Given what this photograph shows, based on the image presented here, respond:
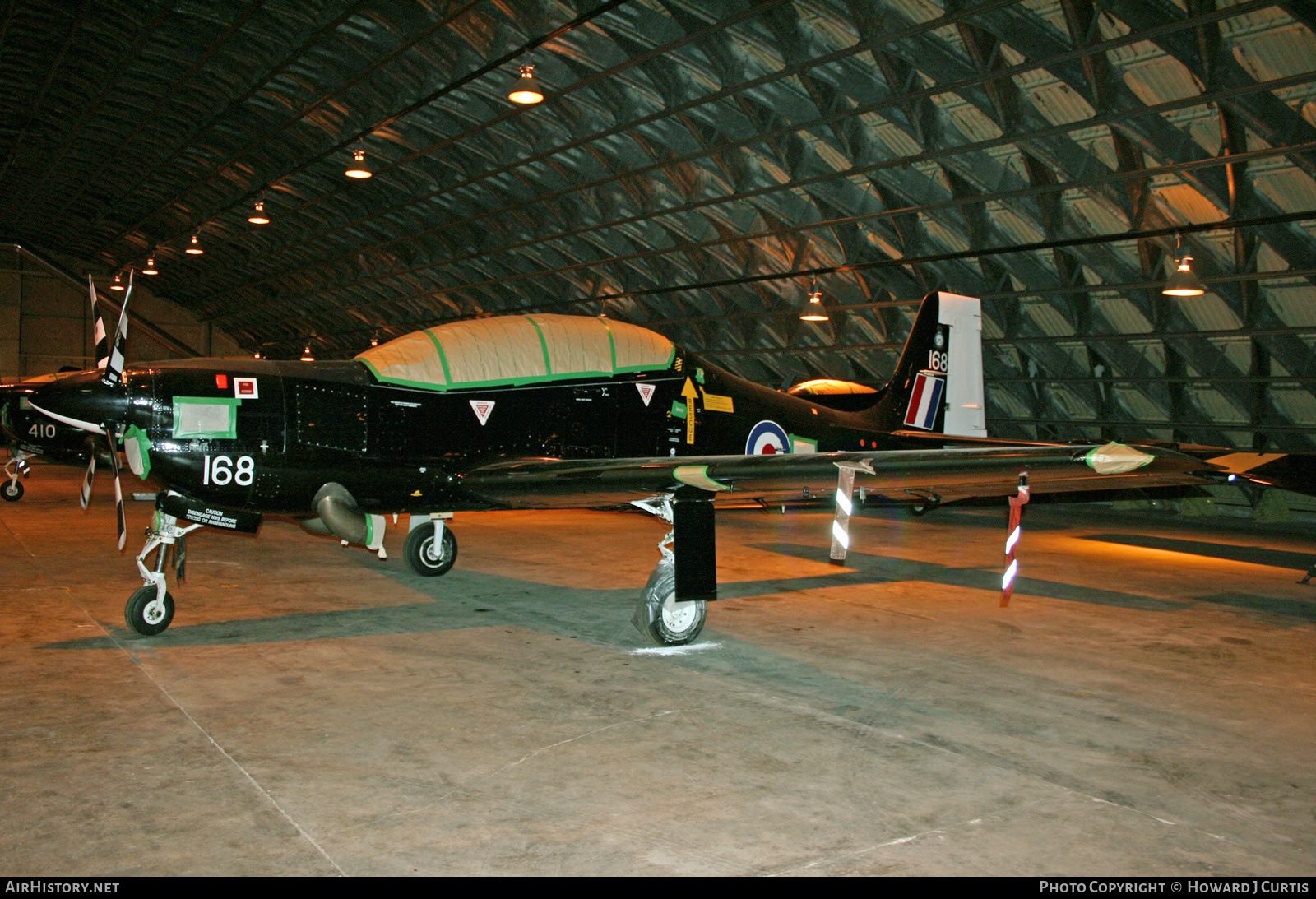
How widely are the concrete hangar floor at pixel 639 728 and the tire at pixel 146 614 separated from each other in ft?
0.56

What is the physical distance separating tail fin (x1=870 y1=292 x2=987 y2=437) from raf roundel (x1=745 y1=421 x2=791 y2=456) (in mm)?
2328

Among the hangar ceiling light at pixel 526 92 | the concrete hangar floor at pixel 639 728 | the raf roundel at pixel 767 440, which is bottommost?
the concrete hangar floor at pixel 639 728

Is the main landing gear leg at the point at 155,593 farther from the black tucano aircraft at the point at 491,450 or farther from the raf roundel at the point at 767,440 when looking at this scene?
the raf roundel at the point at 767,440

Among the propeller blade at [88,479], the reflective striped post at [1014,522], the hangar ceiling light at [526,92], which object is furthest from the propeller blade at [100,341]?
the reflective striped post at [1014,522]

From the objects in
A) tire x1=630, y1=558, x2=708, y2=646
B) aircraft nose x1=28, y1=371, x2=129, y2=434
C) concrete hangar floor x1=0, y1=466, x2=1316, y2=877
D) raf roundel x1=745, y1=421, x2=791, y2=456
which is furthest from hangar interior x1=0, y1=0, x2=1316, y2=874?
aircraft nose x1=28, y1=371, x2=129, y2=434

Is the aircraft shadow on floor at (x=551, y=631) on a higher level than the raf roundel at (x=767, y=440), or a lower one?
lower

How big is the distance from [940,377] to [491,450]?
7292 mm

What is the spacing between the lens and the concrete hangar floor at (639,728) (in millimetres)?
3701

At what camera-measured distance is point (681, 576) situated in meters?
6.66

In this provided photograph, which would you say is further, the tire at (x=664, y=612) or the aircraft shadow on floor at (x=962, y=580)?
the aircraft shadow on floor at (x=962, y=580)

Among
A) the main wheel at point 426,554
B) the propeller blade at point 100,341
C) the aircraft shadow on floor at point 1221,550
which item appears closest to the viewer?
the propeller blade at point 100,341

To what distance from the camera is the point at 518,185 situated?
20906mm

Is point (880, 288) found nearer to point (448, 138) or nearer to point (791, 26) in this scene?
point (791, 26)

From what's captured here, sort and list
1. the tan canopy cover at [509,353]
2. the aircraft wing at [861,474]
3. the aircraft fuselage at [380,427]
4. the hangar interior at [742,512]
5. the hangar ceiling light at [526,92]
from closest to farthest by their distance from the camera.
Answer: the hangar interior at [742,512] → the aircraft wing at [861,474] → the aircraft fuselage at [380,427] → the tan canopy cover at [509,353] → the hangar ceiling light at [526,92]
